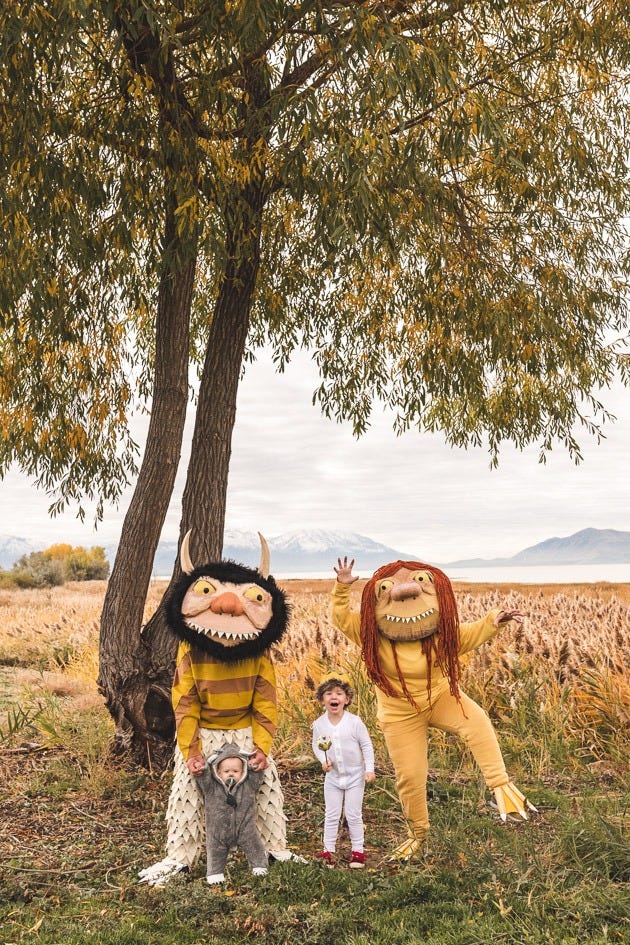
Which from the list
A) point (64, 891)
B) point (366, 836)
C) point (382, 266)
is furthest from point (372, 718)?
point (382, 266)

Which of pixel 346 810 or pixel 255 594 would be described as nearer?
pixel 346 810

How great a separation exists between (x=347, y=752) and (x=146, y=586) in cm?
248

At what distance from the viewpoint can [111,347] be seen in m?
7.41

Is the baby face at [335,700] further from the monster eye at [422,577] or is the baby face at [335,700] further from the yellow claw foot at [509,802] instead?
the yellow claw foot at [509,802]

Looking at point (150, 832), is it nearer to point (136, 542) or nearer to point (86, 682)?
point (136, 542)

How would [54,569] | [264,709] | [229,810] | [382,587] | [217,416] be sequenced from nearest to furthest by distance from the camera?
[229,810], [264,709], [382,587], [217,416], [54,569]

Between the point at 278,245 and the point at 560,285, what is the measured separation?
2.57m

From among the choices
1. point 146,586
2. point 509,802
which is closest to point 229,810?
point 509,802

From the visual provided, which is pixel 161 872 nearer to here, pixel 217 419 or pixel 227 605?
pixel 227 605

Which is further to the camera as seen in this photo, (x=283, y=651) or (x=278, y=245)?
(x=283, y=651)

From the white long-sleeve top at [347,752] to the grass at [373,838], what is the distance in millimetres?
474

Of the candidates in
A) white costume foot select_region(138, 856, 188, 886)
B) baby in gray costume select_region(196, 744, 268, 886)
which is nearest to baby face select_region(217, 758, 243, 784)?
baby in gray costume select_region(196, 744, 268, 886)

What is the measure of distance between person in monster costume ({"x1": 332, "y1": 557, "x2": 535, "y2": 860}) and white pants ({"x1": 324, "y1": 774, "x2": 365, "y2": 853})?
1.17ft

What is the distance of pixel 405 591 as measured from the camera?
185 inches
